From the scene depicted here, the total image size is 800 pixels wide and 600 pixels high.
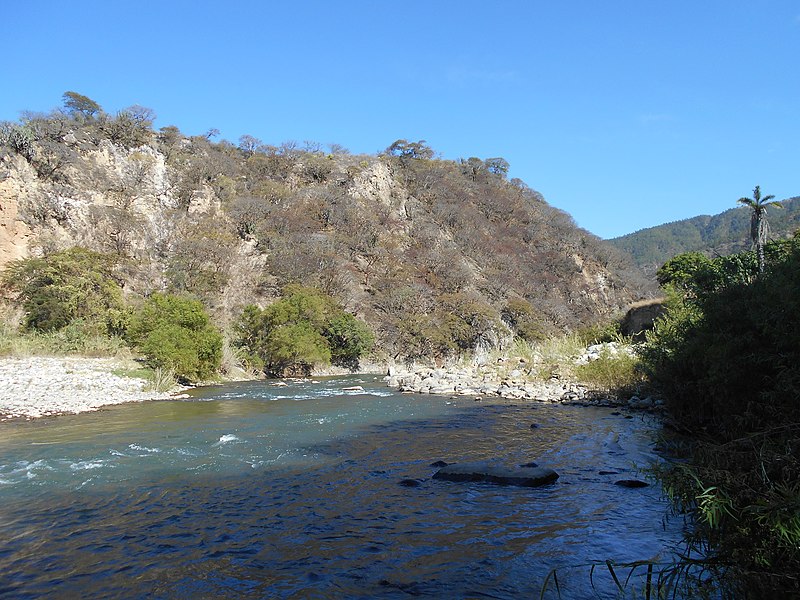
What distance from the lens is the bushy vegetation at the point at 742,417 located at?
10.7 feet

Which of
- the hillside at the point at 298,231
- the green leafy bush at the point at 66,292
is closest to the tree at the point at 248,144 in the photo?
the hillside at the point at 298,231

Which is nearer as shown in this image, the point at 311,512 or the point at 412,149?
the point at 311,512

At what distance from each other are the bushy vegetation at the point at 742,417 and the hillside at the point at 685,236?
A: 84837 millimetres

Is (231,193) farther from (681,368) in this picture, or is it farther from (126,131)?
(681,368)

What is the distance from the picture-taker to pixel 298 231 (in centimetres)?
5059

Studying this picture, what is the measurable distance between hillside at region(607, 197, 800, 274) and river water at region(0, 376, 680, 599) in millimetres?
86631

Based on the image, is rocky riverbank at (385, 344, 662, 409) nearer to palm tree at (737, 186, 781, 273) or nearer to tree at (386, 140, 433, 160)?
palm tree at (737, 186, 781, 273)

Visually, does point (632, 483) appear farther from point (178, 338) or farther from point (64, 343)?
point (64, 343)

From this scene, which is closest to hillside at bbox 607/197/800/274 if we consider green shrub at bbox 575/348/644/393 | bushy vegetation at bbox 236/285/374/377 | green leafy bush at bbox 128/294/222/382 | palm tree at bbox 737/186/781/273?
palm tree at bbox 737/186/781/273

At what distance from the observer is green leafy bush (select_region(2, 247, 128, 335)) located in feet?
90.4

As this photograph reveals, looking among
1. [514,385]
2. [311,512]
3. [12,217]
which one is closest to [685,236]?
[514,385]

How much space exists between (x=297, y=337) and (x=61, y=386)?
1393cm

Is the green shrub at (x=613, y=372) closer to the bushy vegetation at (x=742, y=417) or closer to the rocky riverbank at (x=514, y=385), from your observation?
the rocky riverbank at (x=514, y=385)

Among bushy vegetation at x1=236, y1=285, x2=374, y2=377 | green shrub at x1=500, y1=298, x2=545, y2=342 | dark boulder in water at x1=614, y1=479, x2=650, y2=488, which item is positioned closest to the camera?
dark boulder in water at x1=614, y1=479, x2=650, y2=488
